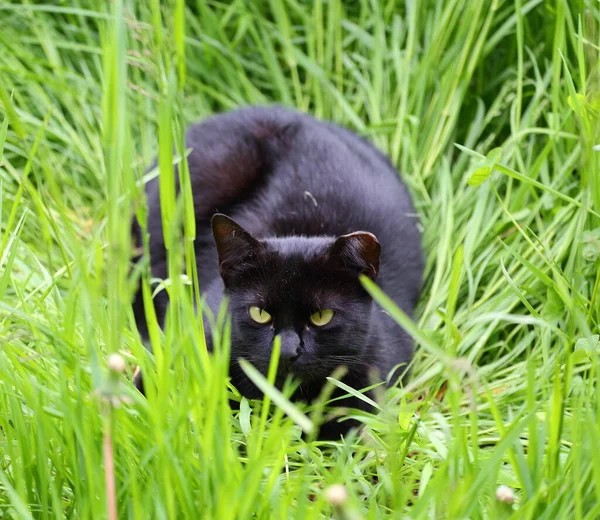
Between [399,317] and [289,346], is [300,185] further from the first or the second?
[399,317]

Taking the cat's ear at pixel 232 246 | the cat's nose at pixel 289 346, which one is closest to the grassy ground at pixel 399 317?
the cat's nose at pixel 289 346

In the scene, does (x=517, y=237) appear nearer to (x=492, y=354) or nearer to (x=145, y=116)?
(x=492, y=354)

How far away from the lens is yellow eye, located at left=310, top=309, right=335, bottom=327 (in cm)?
166

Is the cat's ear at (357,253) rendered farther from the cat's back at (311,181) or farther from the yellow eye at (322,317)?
the cat's back at (311,181)

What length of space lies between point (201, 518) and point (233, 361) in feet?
2.24

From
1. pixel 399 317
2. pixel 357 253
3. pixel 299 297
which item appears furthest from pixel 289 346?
pixel 399 317

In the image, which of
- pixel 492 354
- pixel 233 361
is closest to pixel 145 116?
pixel 233 361

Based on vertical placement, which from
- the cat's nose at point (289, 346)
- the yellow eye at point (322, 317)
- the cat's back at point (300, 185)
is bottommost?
the cat's nose at point (289, 346)

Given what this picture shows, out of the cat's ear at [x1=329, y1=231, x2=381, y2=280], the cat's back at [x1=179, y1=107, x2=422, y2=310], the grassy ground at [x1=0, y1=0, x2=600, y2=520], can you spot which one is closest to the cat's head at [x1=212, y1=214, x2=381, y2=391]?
the cat's ear at [x1=329, y1=231, x2=381, y2=280]

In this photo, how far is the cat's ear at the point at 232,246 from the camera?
1629 millimetres

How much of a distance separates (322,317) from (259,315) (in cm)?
14

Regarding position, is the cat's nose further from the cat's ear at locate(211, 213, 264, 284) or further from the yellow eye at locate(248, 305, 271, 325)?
the cat's ear at locate(211, 213, 264, 284)

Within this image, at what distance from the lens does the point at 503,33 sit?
7.82 ft

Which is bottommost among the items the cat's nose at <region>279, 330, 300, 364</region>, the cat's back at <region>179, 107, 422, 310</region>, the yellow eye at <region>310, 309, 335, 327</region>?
the cat's nose at <region>279, 330, 300, 364</region>
